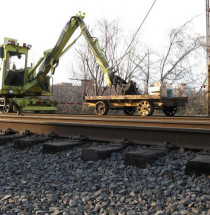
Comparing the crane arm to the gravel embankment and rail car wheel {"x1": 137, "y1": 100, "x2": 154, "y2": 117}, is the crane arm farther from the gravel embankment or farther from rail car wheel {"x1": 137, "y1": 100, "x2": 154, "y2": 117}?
the gravel embankment

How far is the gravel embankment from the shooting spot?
8.57ft

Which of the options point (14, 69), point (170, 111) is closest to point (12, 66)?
point (14, 69)

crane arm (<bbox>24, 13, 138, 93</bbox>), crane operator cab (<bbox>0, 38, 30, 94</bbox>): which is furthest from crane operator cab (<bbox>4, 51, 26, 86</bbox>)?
crane arm (<bbox>24, 13, 138, 93</bbox>)

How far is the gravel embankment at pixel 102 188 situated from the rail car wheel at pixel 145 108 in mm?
4964

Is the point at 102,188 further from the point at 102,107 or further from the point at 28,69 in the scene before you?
the point at 28,69

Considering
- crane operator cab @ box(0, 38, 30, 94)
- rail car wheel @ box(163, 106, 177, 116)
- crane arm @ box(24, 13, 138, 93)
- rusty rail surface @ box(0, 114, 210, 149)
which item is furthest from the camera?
crane operator cab @ box(0, 38, 30, 94)

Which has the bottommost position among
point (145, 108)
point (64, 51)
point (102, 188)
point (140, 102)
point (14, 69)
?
point (102, 188)

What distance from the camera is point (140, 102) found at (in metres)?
9.44

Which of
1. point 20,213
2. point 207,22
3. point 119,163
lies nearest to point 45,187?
point 20,213

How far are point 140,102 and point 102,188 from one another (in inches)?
257

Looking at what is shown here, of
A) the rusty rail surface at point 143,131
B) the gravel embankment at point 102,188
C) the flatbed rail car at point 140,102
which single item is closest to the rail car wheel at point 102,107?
the flatbed rail car at point 140,102

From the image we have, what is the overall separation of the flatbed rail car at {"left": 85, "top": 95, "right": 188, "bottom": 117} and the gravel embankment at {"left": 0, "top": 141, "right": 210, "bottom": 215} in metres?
5.00

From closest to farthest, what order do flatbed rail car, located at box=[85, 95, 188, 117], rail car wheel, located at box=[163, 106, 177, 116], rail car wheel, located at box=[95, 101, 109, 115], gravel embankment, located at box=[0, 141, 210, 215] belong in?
gravel embankment, located at box=[0, 141, 210, 215], flatbed rail car, located at box=[85, 95, 188, 117], rail car wheel, located at box=[95, 101, 109, 115], rail car wheel, located at box=[163, 106, 177, 116]

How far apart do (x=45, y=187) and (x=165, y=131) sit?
89.7 inches
